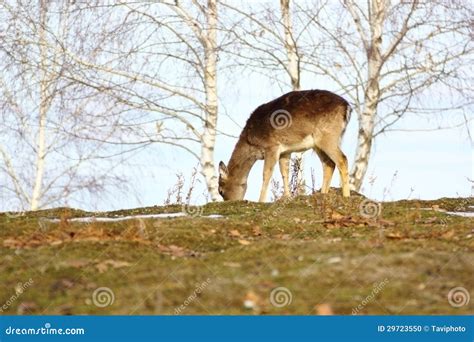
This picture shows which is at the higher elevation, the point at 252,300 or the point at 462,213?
the point at 462,213

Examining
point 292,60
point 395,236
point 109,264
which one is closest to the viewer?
point 109,264

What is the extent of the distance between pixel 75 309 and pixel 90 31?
12.8 meters

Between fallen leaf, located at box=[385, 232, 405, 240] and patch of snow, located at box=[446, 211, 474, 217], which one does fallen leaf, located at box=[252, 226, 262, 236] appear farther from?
patch of snow, located at box=[446, 211, 474, 217]

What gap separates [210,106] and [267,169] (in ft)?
12.7

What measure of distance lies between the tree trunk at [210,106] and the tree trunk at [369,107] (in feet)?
10.3

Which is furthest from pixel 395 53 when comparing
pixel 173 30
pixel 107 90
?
pixel 107 90

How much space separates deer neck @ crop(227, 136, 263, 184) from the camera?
17.2m

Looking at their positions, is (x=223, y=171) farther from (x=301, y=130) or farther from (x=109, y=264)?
(x=109, y=264)

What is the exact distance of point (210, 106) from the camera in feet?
65.6

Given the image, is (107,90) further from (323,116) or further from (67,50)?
(323,116)

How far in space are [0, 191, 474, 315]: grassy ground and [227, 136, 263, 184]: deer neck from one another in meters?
5.63

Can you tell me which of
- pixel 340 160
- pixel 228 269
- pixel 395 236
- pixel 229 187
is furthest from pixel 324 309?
pixel 229 187

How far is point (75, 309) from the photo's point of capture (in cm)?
766

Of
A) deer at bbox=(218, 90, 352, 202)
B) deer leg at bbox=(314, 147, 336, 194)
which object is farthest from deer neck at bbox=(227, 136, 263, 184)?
deer leg at bbox=(314, 147, 336, 194)
